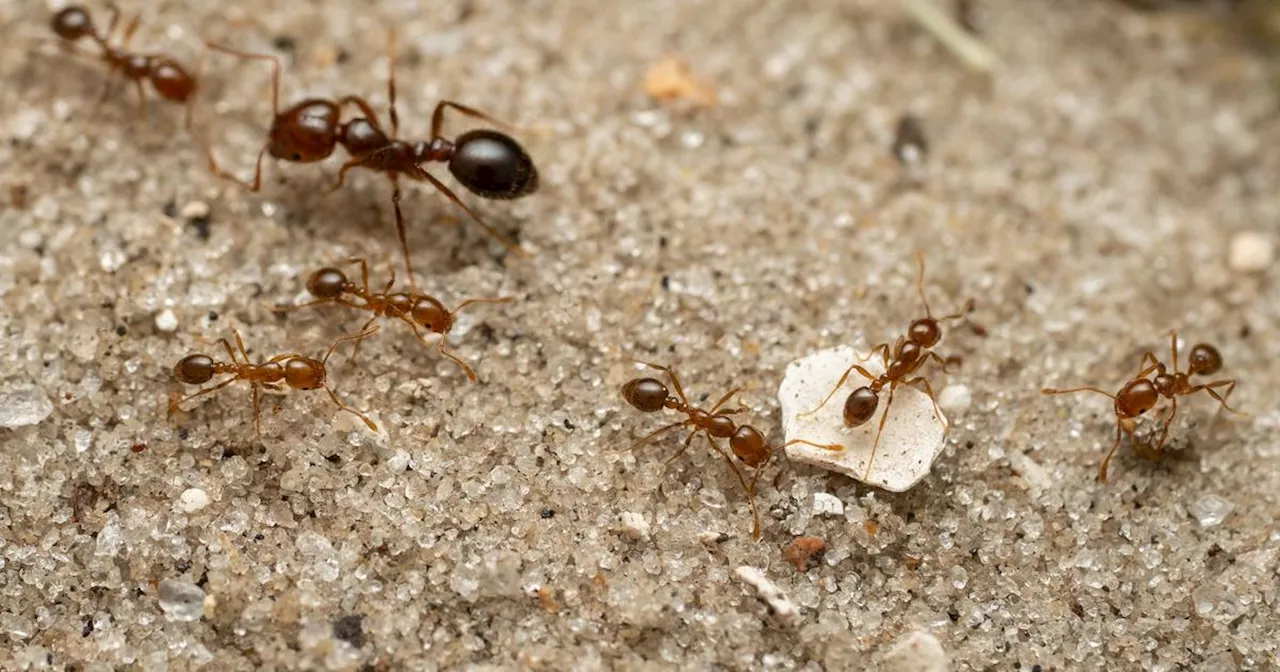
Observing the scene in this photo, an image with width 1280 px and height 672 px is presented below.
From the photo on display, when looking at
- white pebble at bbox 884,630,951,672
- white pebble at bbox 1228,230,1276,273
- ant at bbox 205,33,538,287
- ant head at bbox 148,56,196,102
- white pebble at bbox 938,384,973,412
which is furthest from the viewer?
white pebble at bbox 1228,230,1276,273

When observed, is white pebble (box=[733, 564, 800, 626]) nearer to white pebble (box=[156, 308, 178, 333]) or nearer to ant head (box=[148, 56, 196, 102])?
white pebble (box=[156, 308, 178, 333])

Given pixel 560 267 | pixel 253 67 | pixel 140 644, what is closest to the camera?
pixel 140 644

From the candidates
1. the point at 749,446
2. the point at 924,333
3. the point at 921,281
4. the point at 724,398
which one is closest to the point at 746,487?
the point at 749,446

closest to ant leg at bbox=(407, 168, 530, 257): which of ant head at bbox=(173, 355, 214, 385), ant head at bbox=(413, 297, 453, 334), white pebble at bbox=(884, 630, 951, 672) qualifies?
ant head at bbox=(413, 297, 453, 334)

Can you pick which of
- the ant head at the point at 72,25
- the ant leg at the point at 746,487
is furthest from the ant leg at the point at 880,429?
the ant head at the point at 72,25

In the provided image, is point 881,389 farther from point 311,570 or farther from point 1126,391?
point 311,570

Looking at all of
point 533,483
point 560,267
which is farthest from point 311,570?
point 560,267

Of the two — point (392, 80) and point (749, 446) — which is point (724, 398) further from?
point (392, 80)
